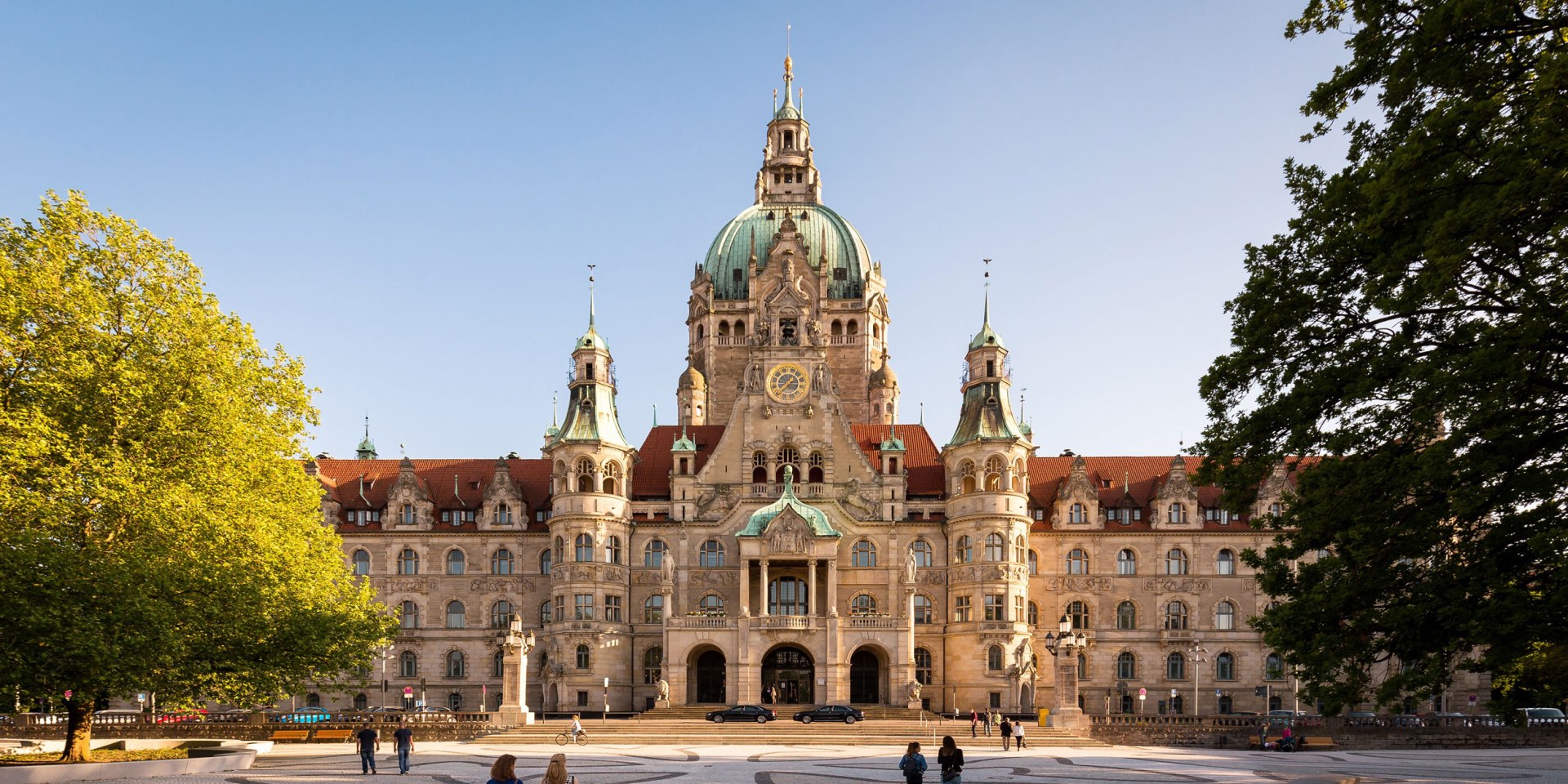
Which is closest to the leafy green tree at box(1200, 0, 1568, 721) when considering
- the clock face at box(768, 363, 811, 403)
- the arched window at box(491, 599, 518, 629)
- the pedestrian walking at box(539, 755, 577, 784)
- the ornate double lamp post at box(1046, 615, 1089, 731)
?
the pedestrian walking at box(539, 755, 577, 784)

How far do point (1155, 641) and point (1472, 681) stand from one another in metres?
18.3

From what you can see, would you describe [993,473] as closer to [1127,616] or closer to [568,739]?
[1127,616]

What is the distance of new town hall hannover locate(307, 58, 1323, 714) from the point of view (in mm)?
71250

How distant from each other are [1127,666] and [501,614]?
1517 inches

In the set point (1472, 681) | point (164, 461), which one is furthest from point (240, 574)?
point (1472, 681)

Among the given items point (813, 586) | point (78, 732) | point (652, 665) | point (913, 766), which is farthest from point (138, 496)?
point (652, 665)

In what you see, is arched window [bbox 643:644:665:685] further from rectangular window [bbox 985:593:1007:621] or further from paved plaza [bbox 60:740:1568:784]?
paved plaza [bbox 60:740:1568:784]

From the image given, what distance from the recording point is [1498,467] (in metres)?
19.4

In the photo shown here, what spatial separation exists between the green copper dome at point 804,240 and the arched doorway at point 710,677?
29261mm

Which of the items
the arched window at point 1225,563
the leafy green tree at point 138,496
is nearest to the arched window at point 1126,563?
the arched window at point 1225,563

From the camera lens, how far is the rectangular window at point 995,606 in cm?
7131

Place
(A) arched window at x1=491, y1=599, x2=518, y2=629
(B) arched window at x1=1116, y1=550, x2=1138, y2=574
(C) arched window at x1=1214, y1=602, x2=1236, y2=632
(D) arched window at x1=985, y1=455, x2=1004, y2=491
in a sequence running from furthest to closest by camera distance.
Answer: (A) arched window at x1=491, y1=599, x2=518, y2=629 → (B) arched window at x1=1116, y1=550, x2=1138, y2=574 → (C) arched window at x1=1214, y1=602, x2=1236, y2=632 → (D) arched window at x1=985, y1=455, x2=1004, y2=491

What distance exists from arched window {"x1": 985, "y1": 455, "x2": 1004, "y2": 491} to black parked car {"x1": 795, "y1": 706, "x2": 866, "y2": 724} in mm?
18081

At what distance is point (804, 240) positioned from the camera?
91000 mm
